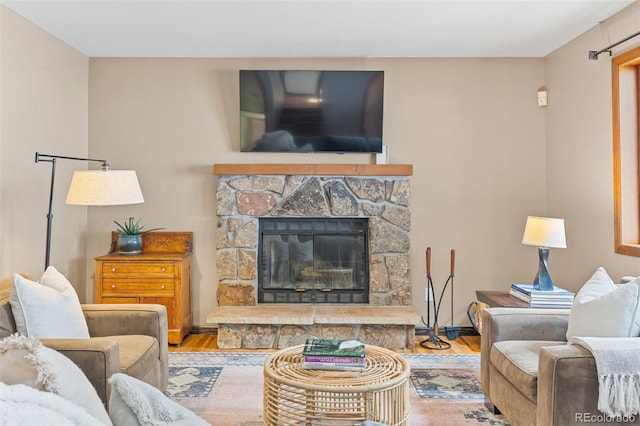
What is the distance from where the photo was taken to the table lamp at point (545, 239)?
3186 mm

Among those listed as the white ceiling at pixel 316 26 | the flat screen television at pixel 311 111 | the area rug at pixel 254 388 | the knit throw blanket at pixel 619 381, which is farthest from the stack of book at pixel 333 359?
the flat screen television at pixel 311 111

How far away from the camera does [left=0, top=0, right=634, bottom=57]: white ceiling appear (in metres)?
3.09

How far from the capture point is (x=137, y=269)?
3820 millimetres

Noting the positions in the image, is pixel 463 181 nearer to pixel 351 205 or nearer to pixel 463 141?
pixel 463 141

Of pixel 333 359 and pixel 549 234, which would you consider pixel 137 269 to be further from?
pixel 549 234

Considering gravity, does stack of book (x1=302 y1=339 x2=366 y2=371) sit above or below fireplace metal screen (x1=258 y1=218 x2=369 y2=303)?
below

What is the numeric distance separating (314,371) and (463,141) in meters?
2.81

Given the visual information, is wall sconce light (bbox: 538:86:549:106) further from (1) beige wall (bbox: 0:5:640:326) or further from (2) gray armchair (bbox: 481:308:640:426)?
(2) gray armchair (bbox: 481:308:640:426)

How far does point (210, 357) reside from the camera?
3.58m

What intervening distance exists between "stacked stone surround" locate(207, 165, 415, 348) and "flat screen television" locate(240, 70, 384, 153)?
0.98ft

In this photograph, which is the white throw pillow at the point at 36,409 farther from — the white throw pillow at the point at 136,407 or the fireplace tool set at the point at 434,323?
the fireplace tool set at the point at 434,323

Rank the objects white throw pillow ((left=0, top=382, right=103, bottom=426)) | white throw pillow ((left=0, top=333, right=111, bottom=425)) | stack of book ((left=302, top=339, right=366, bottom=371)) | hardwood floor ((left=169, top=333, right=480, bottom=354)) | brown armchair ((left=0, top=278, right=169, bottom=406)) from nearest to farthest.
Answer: white throw pillow ((left=0, top=382, right=103, bottom=426)) < white throw pillow ((left=0, top=333, right=111, bottom=425)) < brown armchair ((left=0, top=278, right=169, bottom=406)) < stack of book ((left=302, top=339, right=366, bottom=371)) < hardwood floor ((left=169, top=333, right=480, bottom=354))

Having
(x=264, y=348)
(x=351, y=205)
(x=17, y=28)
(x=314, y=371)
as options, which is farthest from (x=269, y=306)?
(x=17, y=28)

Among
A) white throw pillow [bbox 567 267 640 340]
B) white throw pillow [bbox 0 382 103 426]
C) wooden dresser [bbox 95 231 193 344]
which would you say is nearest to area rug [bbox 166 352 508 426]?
wooden dresser [bbox 95 231 193 344]
